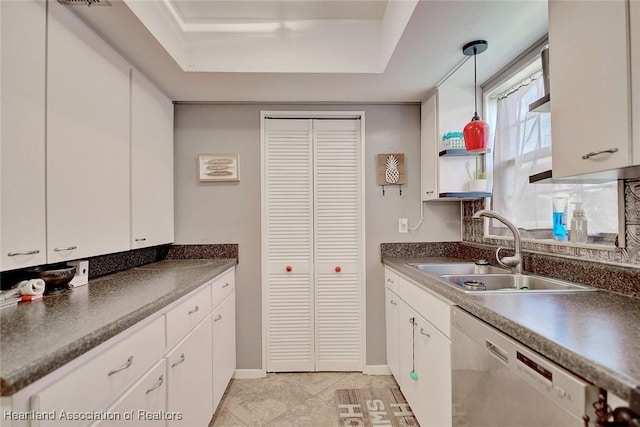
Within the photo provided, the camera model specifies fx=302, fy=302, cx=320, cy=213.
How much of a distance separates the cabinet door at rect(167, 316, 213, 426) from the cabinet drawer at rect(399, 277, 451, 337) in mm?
1211

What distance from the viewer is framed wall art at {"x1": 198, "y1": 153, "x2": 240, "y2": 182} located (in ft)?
7.86

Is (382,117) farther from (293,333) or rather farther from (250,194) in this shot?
(293,333)

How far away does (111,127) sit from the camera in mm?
1522

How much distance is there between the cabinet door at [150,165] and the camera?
176 cm

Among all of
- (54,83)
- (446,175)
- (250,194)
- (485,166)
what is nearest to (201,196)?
(250,194)

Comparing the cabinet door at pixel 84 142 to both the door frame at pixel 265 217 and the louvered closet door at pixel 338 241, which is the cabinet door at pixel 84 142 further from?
the louvered closet door at pixel 338 241

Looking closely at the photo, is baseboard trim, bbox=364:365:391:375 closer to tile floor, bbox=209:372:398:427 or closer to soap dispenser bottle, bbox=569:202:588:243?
tile floor, bbox=209:372:398:427

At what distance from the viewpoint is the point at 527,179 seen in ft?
6.01

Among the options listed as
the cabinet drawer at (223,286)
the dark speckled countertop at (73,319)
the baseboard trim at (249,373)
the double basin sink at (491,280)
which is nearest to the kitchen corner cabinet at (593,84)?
the double basin sink at (491,280)

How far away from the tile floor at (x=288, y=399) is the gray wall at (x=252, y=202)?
175mm

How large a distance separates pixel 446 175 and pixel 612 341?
150 cm

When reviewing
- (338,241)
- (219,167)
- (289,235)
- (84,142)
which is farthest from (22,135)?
(338,241)

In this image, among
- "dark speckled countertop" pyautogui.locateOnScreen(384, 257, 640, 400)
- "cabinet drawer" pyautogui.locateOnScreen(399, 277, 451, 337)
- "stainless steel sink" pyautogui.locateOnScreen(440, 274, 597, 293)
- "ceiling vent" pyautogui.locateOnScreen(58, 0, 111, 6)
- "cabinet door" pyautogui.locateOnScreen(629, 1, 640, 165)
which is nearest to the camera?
"dark speckled countertop" pyautogui.locateOnScreen(384, 257, 640, 400)

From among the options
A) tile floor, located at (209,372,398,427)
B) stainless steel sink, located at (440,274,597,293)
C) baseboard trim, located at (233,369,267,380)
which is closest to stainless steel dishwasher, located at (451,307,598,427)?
stainless steel sink, located at (440,274,597,293)
